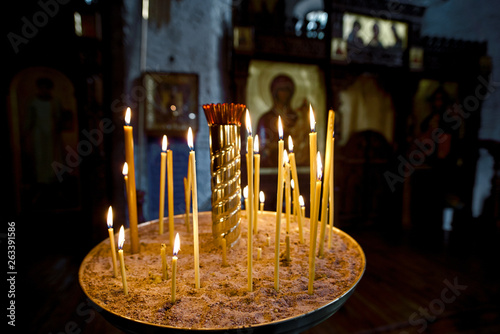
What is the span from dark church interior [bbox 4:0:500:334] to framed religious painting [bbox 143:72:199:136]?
0.02m

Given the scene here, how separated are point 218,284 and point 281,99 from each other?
407 centimetres

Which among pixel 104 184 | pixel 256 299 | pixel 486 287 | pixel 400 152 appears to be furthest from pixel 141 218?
pixel 400 152

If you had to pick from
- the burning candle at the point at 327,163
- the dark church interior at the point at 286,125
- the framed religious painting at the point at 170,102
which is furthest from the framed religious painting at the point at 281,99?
the burning candle at the point at 327,163

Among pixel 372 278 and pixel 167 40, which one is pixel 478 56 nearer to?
pixel 372 278

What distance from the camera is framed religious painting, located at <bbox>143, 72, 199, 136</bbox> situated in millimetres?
3912

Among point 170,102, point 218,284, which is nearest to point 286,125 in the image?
point 170,102

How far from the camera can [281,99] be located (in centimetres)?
454

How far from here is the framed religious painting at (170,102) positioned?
391 centimetres

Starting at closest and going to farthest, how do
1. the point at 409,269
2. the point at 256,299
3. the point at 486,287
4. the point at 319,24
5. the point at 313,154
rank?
the point at 256,299, the point at 313,154, the point at 486,287, the point at 409,269, the point at 319,24

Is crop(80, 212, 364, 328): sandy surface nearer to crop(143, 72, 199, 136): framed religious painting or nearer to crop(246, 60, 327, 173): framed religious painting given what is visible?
crop(143, 72, 199, 136): framed religious painting

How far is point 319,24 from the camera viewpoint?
4.50 metres

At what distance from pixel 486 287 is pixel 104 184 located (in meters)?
5.04

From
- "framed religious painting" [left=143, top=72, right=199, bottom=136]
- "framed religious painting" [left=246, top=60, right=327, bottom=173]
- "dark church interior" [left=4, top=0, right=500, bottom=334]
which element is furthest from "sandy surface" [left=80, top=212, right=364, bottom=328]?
"framed religious painting" [left=246, top=60, right=327, bottom=173]

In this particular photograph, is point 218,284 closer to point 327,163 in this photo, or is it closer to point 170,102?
point 327,163
